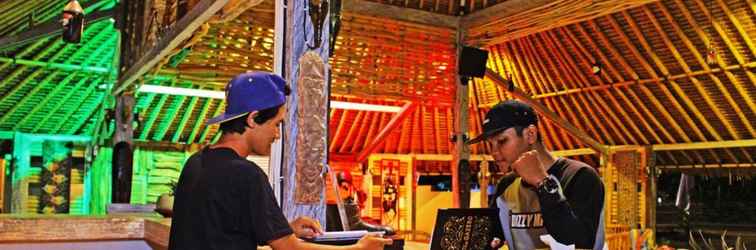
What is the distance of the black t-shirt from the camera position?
5.81ft

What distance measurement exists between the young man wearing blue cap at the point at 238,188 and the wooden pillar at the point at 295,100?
4.03 feet

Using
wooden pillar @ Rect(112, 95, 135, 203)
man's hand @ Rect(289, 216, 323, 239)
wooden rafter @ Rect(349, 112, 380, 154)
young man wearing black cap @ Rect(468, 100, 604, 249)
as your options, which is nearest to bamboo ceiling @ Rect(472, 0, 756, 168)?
wooden rafter @ Rect(349, 112, 380, 154)

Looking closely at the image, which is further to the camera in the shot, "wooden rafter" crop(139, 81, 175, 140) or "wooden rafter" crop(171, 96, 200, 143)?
"wooden rafter" crop(171, 96, 200, 143)

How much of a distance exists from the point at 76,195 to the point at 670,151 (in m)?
10.6

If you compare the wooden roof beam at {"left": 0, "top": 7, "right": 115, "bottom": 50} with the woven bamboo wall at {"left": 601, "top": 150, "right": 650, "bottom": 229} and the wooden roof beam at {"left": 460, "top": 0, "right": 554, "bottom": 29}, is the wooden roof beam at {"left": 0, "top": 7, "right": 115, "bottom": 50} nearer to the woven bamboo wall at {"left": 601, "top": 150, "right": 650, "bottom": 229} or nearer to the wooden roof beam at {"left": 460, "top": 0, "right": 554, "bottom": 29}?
the wooden roof beam at {"left": 460, "top": 0, "right": 554, "bottom": 29}

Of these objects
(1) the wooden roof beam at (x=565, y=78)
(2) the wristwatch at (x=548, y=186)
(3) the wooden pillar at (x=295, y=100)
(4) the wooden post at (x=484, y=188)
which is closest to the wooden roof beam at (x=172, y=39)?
(3) the wooden pillar at (x=295, y=100)

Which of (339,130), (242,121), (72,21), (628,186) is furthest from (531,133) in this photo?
(339,130)

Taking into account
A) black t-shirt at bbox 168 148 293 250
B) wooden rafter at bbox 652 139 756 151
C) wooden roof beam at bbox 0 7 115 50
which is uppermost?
wooden roof beam at bbox 0 7 115 50

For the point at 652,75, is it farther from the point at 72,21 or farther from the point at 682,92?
the point at 72,21

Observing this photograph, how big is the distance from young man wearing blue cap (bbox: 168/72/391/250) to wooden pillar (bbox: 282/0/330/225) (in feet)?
4.03

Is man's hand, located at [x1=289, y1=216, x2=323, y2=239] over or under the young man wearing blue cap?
under

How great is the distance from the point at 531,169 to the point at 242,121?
76cm

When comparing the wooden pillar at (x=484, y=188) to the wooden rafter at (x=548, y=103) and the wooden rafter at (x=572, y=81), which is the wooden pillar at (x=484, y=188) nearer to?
the wooden rafter at (x=548, y=103)

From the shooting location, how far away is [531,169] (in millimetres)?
1896
